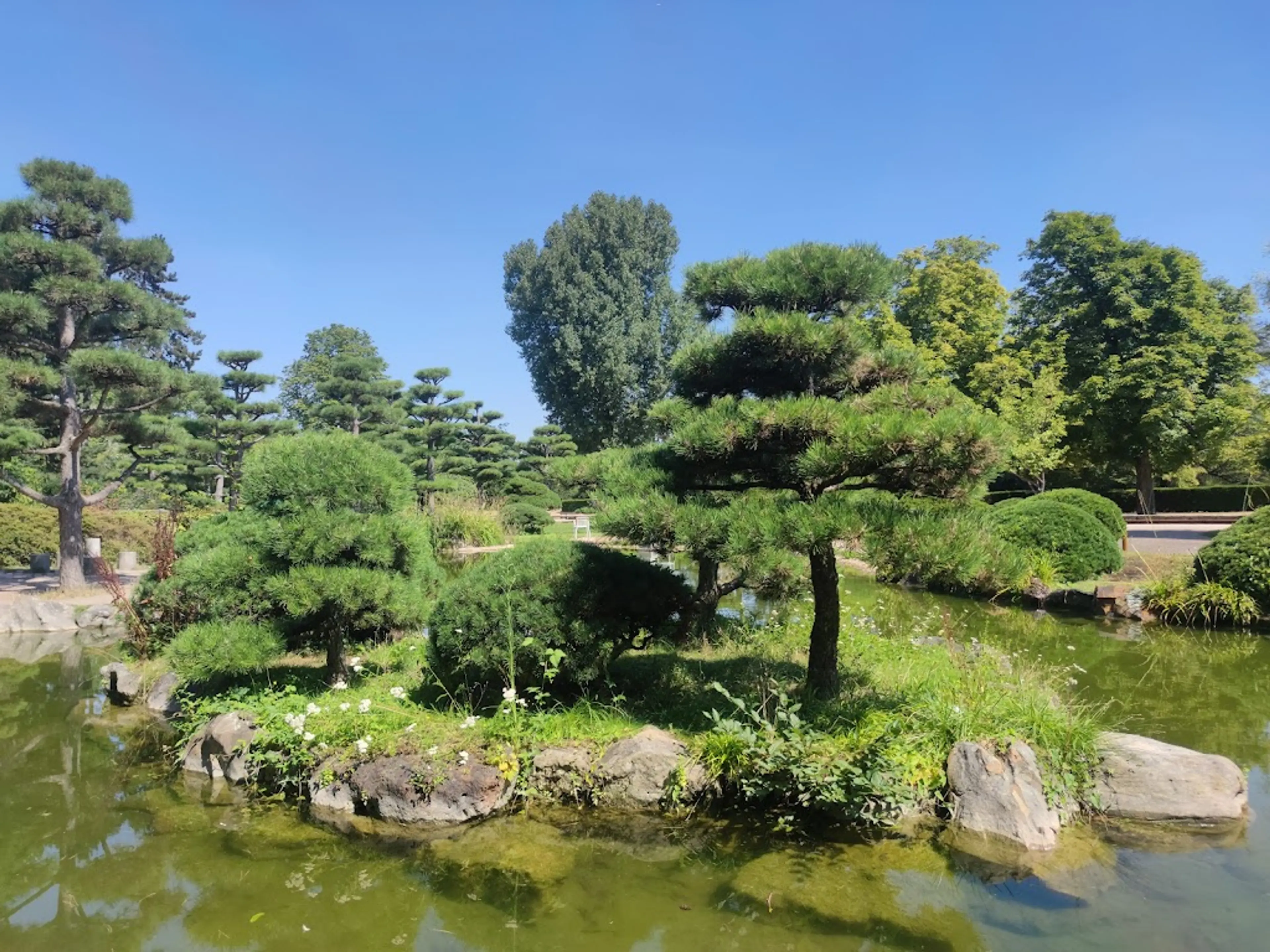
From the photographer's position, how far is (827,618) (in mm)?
4051

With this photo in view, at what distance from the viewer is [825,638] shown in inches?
162

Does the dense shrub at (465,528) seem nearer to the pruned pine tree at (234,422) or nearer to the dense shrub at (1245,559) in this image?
the pruned pine tree at (234,422)

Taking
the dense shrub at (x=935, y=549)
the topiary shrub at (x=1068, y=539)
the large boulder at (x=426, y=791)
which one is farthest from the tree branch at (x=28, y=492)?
the topiary shrub at (x=1068, y=539)

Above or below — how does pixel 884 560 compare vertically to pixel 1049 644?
above

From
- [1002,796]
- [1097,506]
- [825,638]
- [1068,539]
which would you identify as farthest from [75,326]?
[1097,506]

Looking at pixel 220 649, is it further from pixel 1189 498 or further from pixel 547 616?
pixel 1189 498

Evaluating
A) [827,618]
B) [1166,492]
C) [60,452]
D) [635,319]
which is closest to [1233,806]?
[827,618]

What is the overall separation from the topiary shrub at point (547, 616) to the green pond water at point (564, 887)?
863mm

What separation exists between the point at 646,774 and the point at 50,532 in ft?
45.7

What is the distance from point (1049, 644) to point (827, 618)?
14.1 feet

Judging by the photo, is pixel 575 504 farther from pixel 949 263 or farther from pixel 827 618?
pixel 827 618

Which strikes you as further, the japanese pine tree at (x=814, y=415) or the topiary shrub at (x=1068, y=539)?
the topiary shrub at (x=1068, y=539)

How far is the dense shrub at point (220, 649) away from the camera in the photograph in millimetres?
4312

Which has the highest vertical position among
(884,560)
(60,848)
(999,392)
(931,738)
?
(999,392)
